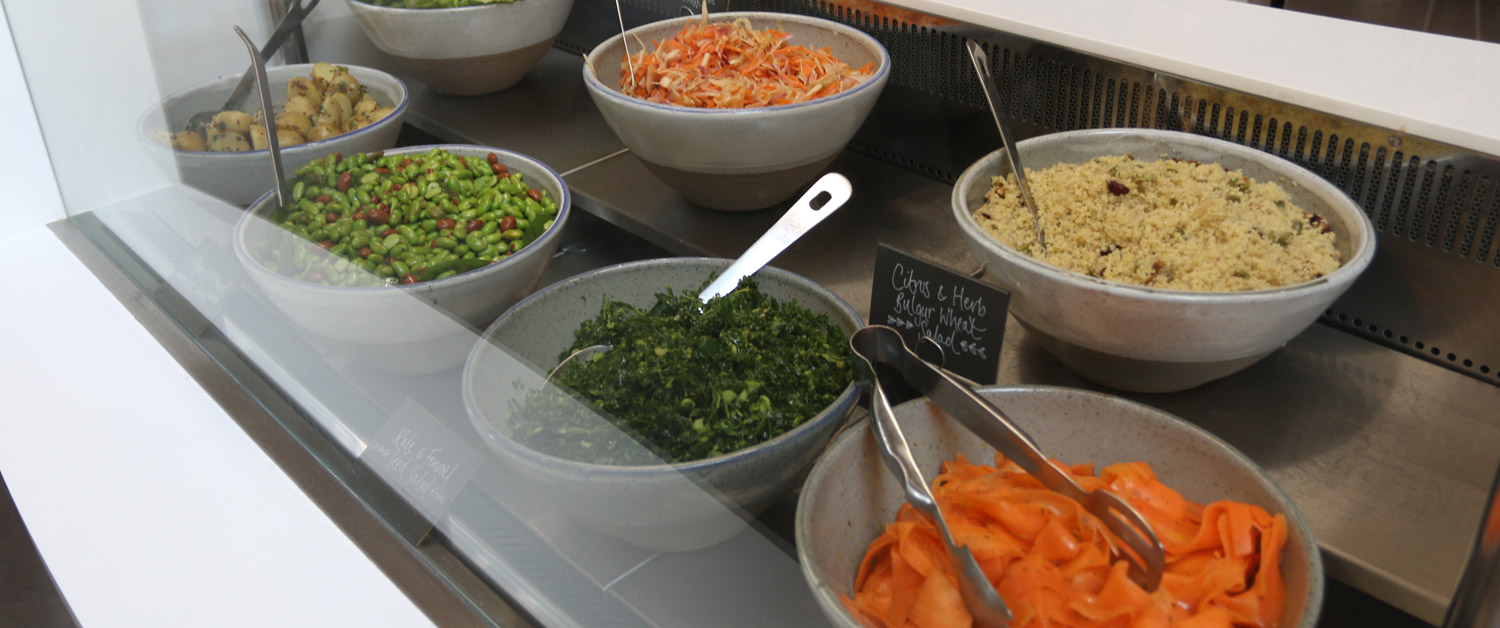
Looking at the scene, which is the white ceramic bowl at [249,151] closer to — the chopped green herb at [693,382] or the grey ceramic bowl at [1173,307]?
the chopped green herb at [693,382]

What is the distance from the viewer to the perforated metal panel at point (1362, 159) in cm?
82

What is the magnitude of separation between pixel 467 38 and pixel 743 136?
1.97 feet

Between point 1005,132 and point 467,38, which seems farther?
point 467,38

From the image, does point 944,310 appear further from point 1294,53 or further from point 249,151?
point 249,151

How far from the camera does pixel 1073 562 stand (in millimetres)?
628

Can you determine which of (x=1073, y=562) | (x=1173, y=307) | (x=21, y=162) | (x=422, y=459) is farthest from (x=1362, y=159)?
(x=21, y=162)

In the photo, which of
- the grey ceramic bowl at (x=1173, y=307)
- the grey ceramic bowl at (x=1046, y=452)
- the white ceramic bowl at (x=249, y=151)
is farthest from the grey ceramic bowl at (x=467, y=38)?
the grey ceramic bowl at (x=1046, y=452)

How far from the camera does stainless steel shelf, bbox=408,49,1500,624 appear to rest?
68cm

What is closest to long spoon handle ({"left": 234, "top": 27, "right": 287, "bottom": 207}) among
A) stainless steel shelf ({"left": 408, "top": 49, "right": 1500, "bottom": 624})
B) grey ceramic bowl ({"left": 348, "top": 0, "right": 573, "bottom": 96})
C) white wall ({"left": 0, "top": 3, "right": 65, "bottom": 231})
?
grey ceramic bowl ({"left": 348, "top": 0, "right": 573, "bottom": 96})

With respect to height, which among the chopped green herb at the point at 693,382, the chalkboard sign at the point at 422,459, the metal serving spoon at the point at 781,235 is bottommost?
the chalkboard sign at the point at 422,459

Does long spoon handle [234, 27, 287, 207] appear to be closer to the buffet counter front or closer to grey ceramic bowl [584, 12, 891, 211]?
the buffet counter front

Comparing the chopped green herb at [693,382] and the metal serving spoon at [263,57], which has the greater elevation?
the metal serving spoon at [263,57]

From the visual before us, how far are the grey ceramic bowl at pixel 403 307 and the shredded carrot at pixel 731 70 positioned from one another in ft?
0.83

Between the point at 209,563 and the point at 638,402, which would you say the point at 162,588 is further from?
the point at 638,402
